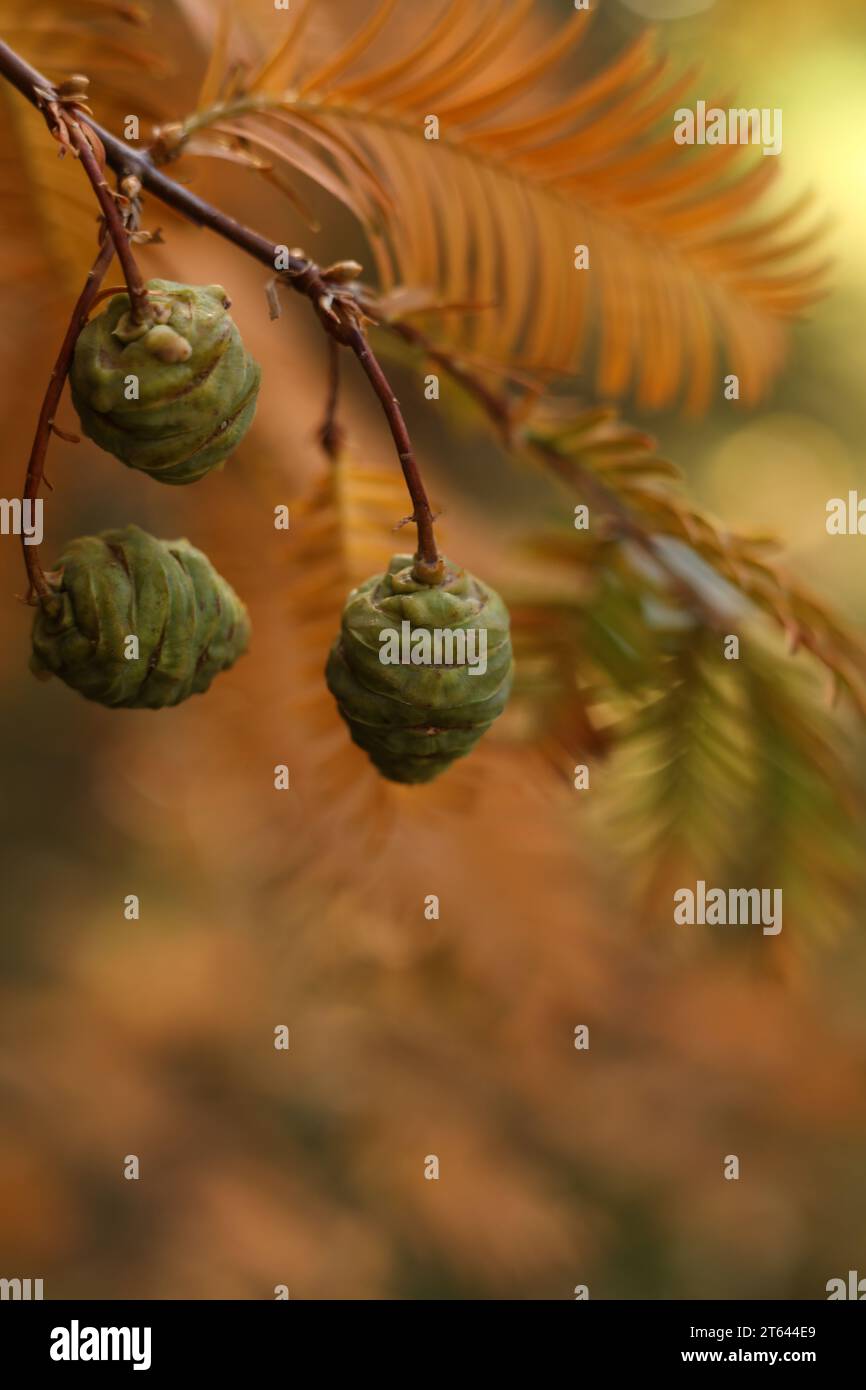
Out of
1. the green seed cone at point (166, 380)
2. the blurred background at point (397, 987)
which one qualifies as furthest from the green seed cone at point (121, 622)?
the blurred background at point (397, 987)

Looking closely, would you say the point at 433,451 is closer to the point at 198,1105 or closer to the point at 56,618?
the point at 198,1105

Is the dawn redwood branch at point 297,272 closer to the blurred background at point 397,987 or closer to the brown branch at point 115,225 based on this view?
the brown branch at point 115,225

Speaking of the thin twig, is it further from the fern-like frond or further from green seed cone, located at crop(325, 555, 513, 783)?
the fern-like frond

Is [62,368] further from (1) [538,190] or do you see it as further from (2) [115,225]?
(1) [538,190]

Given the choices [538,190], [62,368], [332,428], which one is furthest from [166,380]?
[538,190]

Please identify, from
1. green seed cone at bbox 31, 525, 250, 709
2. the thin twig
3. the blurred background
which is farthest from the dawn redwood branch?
the blurred background

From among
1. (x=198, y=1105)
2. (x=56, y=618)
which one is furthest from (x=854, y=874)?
(x=198, y=1105)
